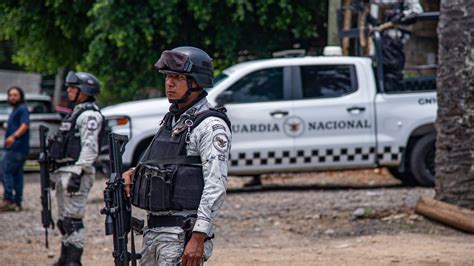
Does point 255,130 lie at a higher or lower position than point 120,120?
lower

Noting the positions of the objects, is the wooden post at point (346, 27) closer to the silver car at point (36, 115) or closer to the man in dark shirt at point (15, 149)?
the silver car at point (36, 115)

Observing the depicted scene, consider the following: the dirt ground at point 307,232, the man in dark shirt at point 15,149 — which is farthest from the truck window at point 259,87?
the man in dark shirt at point 15,149

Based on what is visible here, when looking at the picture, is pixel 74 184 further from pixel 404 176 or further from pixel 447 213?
pixel 404 176

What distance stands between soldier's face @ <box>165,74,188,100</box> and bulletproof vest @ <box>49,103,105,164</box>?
125 inches

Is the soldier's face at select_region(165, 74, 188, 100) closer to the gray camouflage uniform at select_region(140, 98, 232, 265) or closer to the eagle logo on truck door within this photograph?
the gray camouflage uniform at select_region(140, 98, 232, 265)

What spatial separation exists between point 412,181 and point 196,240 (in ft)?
30.0

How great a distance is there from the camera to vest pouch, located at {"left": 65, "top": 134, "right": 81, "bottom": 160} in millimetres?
8547

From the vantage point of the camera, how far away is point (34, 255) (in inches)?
381

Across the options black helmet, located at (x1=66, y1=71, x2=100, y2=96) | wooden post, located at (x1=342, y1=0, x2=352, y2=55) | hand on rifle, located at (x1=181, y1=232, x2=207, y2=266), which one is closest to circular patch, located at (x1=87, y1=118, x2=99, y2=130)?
black helmet, located at (x1=66, y1=71, x2=100, y2=96)

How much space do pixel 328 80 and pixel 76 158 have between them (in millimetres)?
5778

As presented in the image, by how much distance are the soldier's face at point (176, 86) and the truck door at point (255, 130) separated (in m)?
7.64

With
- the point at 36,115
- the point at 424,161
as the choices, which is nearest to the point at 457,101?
the point at 424,161

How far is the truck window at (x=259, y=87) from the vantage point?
43.6ft

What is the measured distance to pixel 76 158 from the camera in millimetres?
8531
